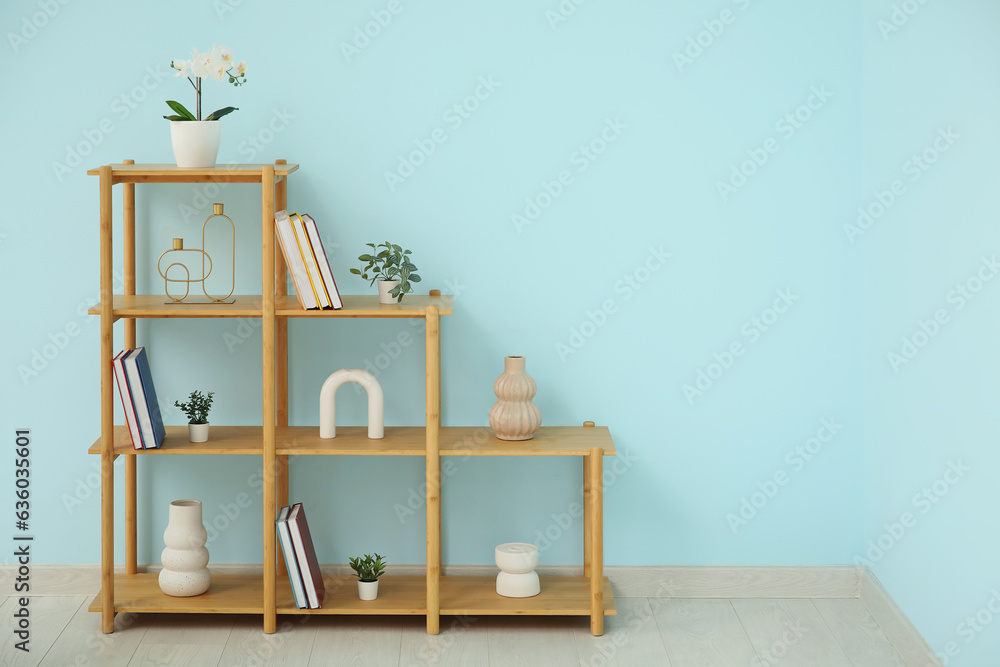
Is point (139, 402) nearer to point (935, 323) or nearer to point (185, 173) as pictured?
point (185, 173)

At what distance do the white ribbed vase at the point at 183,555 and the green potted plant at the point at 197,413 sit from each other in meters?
0.23

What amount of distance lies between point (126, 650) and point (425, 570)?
0.93 meters

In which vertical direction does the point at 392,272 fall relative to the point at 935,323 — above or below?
above

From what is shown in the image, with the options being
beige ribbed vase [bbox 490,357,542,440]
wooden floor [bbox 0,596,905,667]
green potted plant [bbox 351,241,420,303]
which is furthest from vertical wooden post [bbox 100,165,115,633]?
beige ribbed vase [bbox 490,357,542,440]

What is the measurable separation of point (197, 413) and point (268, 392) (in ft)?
1.06

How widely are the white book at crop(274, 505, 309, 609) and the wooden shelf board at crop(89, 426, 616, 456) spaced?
0.22 m

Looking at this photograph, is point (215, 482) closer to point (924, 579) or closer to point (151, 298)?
point (151, 298)

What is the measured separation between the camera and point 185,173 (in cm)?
267

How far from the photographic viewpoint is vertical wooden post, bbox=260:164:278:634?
8.79 ft

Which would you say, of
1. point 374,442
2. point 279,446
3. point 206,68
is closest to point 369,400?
point 374,442

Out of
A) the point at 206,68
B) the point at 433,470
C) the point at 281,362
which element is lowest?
the point at 433,470

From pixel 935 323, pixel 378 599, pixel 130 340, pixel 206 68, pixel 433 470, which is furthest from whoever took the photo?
pixel 130 340

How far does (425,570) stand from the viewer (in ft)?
10.2

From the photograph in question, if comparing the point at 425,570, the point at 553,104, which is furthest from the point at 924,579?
the point at 553,104
